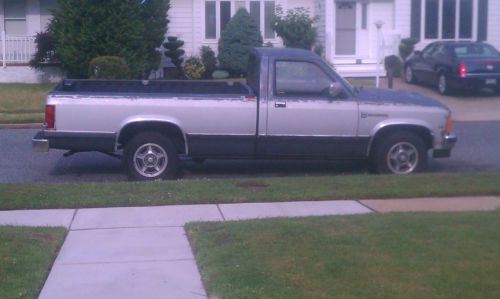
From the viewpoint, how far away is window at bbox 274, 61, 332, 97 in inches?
492

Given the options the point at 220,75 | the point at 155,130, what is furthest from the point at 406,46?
the point at 155,130

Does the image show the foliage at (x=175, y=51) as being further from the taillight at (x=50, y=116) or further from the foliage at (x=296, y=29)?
the taillight at (x=50, y=116)

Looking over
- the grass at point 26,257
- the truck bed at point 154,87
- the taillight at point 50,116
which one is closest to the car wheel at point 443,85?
the truck bed at point 154,87

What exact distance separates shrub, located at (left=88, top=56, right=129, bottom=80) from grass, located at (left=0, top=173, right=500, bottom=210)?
1245 centimetres

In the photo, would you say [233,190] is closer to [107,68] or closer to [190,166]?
[190,166]

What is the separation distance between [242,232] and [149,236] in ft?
3.26

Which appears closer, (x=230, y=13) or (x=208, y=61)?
(x=208, y=61)

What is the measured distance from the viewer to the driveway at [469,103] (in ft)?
70.3

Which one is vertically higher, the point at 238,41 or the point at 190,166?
the point at 238,41

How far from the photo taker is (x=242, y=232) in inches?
346

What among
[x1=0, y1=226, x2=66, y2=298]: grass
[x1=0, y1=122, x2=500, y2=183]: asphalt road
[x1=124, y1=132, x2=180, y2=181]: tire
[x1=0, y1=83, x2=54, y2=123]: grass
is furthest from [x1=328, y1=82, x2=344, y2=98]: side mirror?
[x1=0, y1=83, x2=54, y2=123]: grass

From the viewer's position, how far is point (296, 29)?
1128 inches

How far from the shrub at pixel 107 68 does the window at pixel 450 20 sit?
35.0 feet

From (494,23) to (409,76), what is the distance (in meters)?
4.23
